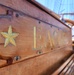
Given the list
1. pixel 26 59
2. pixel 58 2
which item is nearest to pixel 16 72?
pixel 26 59

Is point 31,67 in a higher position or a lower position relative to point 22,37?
lower

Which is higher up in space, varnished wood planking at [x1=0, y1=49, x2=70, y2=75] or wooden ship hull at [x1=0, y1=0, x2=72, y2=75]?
wooden ship hull at [x1=0, y1=0, x2=72, y2=75]

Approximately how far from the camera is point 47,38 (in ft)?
3.09

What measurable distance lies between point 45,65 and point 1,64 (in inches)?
20.7

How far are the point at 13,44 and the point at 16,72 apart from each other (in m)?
0.15

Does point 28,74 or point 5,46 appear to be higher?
point 5,46

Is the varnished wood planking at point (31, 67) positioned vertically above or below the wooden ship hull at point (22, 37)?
below

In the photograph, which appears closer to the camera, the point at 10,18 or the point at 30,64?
the point at 10,18

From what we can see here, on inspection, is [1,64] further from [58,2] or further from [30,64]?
[58,2]

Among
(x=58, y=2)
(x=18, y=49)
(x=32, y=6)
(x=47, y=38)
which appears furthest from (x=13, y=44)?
(x=58, y=2)

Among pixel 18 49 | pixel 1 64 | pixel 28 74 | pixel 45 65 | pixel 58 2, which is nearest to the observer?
pixel 1 64

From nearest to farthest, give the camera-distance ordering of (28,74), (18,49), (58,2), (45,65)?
(18,49) → (28,74) → (45,65) → (58,2)

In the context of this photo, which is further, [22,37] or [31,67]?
[31,67]

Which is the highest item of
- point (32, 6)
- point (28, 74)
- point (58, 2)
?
point (58, 2)
